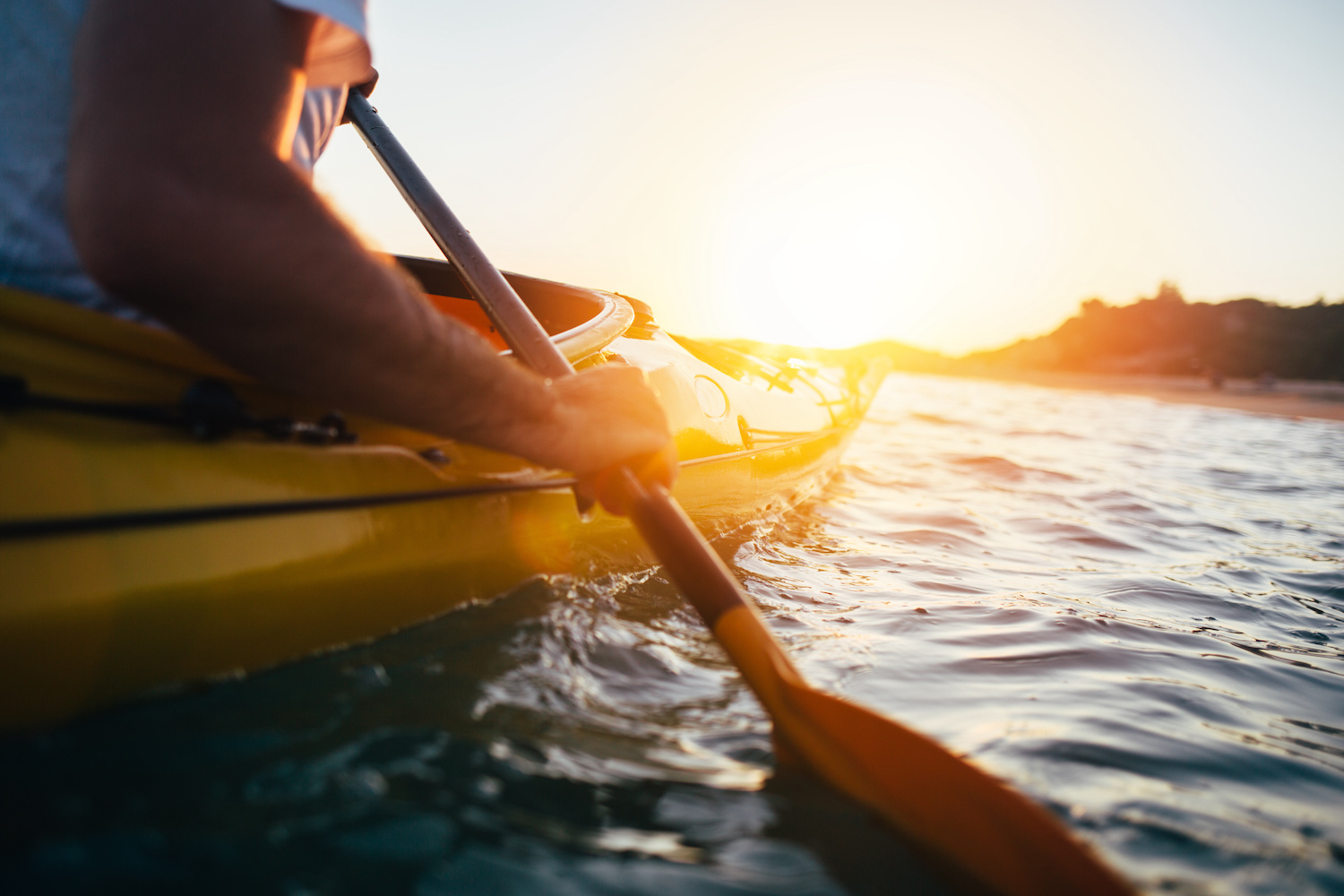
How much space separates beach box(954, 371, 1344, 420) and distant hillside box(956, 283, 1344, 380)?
119 centimetres

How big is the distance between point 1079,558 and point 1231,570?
0.71 meters

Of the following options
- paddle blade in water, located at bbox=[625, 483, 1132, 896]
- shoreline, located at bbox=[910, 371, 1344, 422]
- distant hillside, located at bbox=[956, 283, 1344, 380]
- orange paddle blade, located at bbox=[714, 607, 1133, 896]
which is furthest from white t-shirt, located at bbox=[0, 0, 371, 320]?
distant hillside, located at bbox=[956, 283, 1344, 380]

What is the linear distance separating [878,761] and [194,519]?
133 cm

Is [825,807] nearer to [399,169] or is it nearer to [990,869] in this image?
[990,869]

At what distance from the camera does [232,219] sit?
A: 95cm

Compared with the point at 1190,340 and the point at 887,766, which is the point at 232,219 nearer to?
the point at 887,766

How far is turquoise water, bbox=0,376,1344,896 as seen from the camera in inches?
38.8

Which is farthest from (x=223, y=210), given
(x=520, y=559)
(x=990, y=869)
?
(x=990, y=869)

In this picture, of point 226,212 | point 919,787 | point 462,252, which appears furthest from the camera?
point 462,252

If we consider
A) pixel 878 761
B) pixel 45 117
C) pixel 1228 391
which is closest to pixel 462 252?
pixel 45 117

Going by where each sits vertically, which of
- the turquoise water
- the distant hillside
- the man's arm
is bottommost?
the turquoise water

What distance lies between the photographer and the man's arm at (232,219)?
2.95 ft

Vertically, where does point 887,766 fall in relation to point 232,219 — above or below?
below

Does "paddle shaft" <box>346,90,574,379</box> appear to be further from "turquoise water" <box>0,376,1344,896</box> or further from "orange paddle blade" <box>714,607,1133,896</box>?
"orange paddle blade" <box>714,607,1133,896</box>
